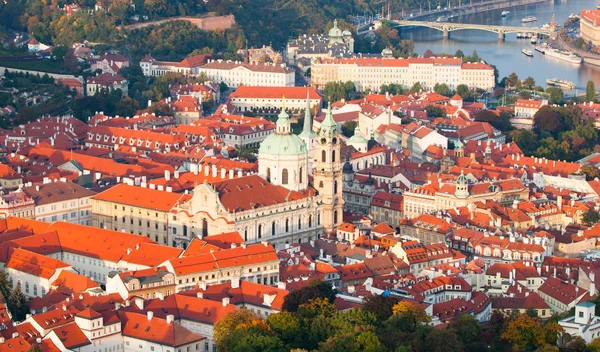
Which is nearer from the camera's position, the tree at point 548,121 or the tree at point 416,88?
the tree at point 548,121

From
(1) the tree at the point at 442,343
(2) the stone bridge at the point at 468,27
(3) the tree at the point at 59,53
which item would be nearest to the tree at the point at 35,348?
(1) the tree at the point at 442,343

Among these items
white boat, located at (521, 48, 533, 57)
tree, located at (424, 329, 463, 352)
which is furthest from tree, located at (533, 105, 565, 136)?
tree, located at (424, 329, 463, 352)

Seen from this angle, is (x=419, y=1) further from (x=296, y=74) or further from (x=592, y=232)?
(x=592, y=232)

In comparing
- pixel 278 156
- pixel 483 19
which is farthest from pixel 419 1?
Result: pixel 278 156

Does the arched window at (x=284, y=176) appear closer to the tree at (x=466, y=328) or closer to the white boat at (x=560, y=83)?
the tree at (x=466, y=328)

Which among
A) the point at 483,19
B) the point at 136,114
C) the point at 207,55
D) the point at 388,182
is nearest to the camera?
the point at 388,182

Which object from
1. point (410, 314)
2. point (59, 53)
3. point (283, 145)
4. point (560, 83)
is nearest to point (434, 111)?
point (560, 83)
